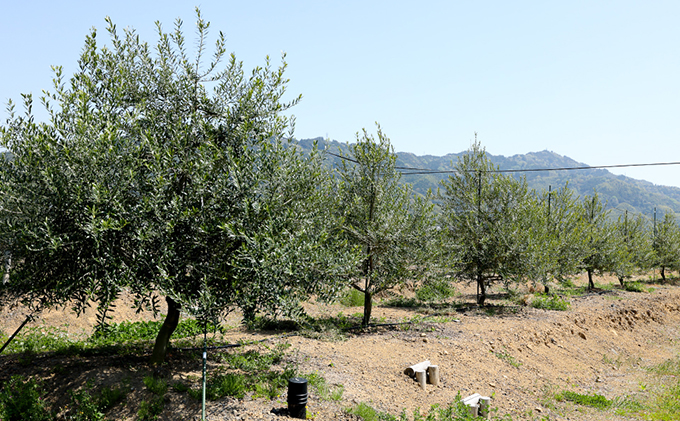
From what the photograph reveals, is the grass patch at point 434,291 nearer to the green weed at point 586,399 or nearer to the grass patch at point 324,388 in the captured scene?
the green weed at point 586,399

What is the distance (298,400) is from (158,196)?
164 inches

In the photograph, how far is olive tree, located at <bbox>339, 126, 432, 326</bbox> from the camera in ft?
43.1

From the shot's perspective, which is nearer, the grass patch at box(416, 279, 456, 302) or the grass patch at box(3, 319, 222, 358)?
the grass patch at box(3, 319, 222, 358)

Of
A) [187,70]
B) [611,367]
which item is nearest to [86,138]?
[187,70]

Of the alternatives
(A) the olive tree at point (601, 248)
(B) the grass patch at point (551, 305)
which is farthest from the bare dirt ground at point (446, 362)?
(A) the olive tree at point (601, 248)

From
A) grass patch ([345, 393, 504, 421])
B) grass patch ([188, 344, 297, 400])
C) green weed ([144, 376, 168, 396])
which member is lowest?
grass patch ([345, 393, 504, 421])

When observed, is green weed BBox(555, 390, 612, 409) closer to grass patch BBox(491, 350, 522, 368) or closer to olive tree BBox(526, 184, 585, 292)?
grass patch BBox(491, 350, 522, 368)

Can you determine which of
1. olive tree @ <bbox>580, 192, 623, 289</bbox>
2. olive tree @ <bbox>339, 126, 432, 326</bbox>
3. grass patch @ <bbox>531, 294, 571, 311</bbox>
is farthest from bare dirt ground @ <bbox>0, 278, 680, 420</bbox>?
olive tree @ <bbox>580, 192, 623, 289</bbox>

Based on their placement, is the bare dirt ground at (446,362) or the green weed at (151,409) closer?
the green weed at (151,409)

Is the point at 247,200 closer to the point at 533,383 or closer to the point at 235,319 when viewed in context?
the point at 533,383

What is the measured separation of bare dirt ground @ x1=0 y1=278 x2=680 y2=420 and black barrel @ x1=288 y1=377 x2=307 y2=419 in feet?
0.73

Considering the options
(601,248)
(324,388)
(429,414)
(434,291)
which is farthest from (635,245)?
(324,388)

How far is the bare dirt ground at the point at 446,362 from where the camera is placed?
306 inches

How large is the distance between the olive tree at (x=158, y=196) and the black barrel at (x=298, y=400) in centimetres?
136
